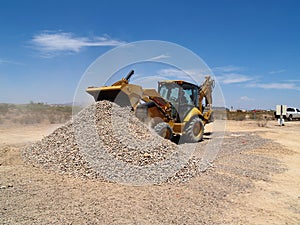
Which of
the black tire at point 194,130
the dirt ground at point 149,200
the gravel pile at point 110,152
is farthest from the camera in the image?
the black tire at point 194,130

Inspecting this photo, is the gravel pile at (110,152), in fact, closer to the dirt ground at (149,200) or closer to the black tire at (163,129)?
the dirt ground at (149,200)

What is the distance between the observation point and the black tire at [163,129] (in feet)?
29.3

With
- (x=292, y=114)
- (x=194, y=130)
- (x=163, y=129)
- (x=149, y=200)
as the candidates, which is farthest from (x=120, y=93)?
(x=292, y=114)

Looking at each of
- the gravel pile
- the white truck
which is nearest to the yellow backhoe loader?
the gravel pile

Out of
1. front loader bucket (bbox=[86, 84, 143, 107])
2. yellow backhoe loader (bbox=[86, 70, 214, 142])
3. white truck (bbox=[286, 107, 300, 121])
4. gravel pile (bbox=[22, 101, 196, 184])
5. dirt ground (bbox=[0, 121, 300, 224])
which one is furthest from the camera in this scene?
white truck (bbox=[286, 107, 300, 121])

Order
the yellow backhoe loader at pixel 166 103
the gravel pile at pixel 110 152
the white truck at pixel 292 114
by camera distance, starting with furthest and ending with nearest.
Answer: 1. the white truck at pixel 292 114
2. the yellow backhoe loader at pixel 166 103
3. the gravel pile at pixel 110 152

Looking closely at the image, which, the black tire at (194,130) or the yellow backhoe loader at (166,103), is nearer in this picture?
the yellow backhoe loader at (166,103)

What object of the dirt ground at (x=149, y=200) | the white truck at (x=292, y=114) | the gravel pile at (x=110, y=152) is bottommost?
the dirt ground at (x=149, y=200)

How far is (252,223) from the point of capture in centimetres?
389

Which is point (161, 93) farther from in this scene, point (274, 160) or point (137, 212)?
point (137, 212)

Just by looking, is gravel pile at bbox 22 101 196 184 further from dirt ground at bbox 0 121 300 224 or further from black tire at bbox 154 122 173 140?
black tire at bbox 154 122 173 140

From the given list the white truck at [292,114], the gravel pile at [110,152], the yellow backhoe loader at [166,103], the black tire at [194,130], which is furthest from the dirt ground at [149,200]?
the white truck at [292,114]

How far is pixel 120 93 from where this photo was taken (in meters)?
8.97

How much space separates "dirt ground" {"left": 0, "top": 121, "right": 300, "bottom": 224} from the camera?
3.86m
